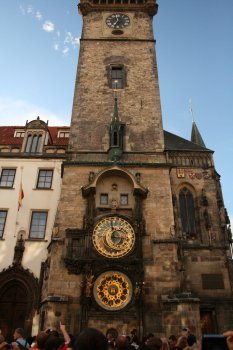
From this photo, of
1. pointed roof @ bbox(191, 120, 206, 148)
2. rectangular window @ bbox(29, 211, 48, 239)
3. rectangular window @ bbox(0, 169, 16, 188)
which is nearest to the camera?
rectangular window @ bbox(29, 211, 48, 239)

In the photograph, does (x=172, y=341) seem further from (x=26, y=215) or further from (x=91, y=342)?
(x=26, y=215)

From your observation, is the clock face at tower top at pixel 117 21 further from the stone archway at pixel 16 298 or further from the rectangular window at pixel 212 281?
the rectangular window at pixel 212 281

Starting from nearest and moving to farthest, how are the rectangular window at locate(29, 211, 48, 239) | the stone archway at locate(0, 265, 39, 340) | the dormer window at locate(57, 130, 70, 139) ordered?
the stone archway at locate(0, 265, 39, 340)
the rectangular window at locate(29, 211, 48, 239)
the dormer window at locate(57, 130, 70, 139)

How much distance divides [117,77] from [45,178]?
23.8ft

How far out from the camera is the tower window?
19.4 metres

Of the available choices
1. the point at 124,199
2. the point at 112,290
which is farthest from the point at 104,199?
the point at 112,290

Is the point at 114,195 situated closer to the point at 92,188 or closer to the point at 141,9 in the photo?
the point at 92,188

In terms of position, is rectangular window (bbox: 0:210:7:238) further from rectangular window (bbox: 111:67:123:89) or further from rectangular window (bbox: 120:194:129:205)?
rectangular window (bbox: 111:67:123:89)

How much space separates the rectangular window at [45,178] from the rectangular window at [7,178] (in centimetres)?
A: 145

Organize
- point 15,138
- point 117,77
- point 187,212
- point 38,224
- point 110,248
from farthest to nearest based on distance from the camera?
1. point 15,138
2. point 117,77
3. point 38,224
4. point 187,212
5. point 110,248

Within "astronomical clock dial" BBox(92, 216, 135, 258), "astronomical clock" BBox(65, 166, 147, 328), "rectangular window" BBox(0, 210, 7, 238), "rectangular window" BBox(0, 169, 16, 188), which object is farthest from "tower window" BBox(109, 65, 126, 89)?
"rectangular window" BBox(0, 210, 7, 238)

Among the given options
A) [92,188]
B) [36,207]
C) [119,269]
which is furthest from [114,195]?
[36,207]

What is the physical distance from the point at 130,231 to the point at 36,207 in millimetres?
6064

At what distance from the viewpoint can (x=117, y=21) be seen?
2264 cm
